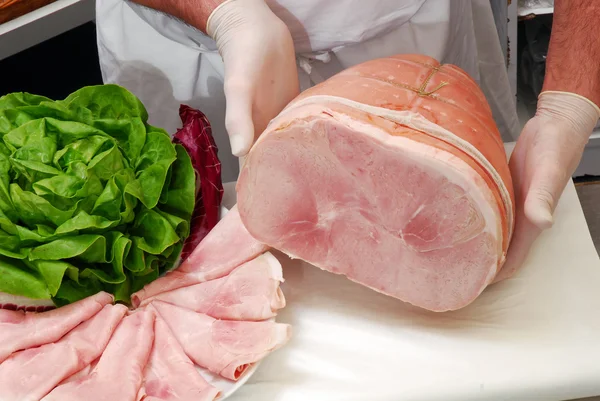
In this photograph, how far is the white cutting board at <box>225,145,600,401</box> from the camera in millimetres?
955

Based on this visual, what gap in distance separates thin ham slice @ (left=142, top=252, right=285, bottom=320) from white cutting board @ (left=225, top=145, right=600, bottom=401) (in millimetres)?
69

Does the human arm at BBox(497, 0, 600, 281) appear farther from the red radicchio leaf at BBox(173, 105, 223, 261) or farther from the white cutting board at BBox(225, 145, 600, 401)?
the red radicchio leaf at BBox(173, 105, 223, 261)

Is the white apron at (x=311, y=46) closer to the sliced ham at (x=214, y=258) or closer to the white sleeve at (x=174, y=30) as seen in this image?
the white sleeve at (x=174, y=30)

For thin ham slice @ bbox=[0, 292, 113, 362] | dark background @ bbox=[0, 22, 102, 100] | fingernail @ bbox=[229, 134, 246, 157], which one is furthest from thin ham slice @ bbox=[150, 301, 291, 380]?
dark background @ bbox=[0, 22, 102, 100]

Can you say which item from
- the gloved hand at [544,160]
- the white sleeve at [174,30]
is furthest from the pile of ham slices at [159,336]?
the white sleeve at [174,30]

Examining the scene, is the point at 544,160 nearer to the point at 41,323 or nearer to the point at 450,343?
the point at 450,343

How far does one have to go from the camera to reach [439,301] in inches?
39.6

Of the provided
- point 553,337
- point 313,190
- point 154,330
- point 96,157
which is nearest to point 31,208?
point 96,157

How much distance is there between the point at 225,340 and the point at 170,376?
95 millimetres

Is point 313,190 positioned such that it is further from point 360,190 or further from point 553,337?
point 553,337

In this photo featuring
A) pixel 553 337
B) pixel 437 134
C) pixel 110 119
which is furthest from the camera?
pixel 110 119

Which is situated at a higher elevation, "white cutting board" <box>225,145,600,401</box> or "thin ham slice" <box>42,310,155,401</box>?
"thin ham slice" <box>42,310,155,401</box>

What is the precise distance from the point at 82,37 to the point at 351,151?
2.03m

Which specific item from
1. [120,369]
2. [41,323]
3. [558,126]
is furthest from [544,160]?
[41,323]
